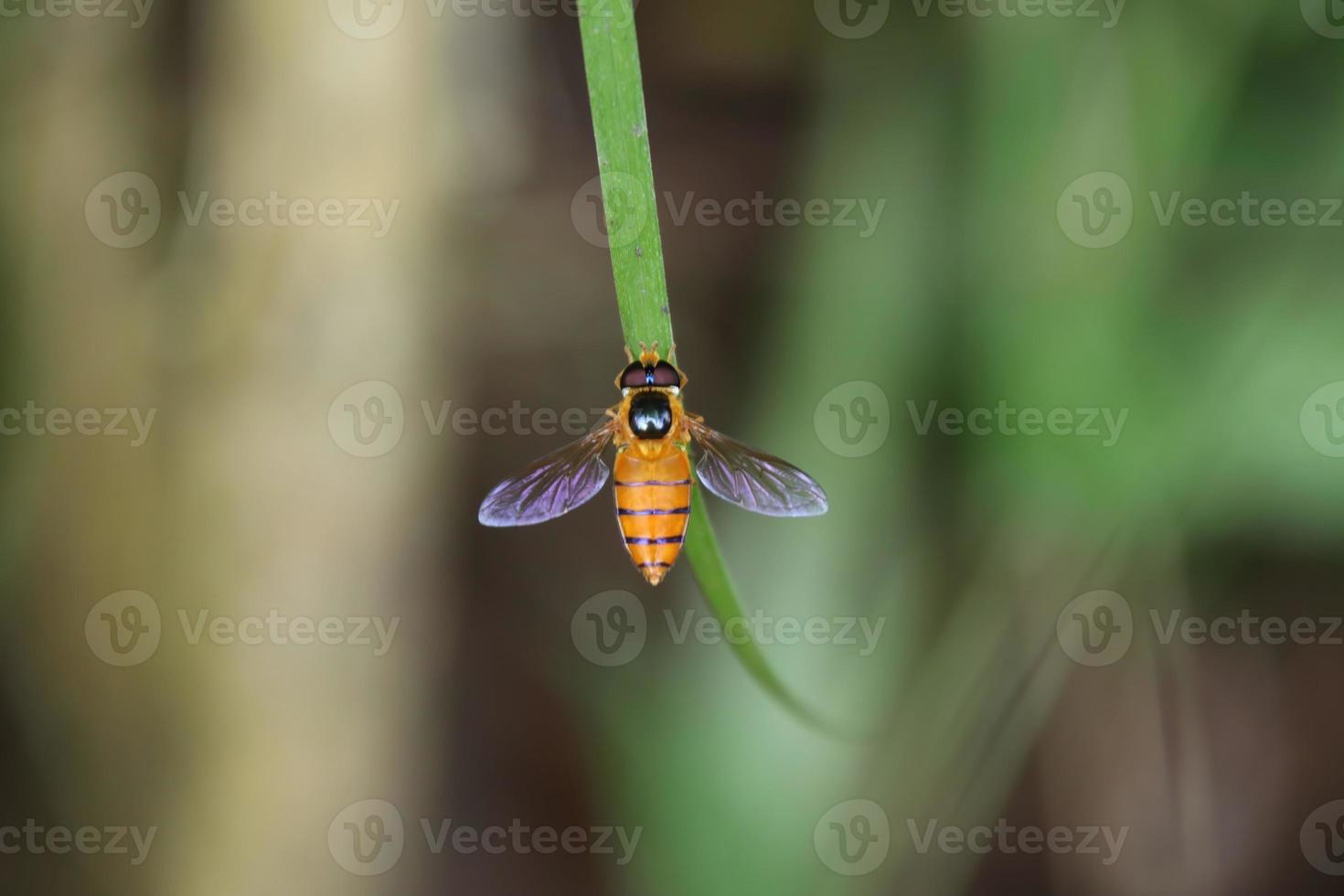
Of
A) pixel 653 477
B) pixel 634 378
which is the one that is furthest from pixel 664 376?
pixel 653 477

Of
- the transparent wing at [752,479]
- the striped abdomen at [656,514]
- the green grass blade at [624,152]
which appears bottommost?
the striped abdomen at [656,514]

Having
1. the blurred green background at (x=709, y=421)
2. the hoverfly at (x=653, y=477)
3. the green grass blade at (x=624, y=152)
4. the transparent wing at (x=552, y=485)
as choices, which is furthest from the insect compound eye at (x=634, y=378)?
the green grass blade at (x=624, y=152)

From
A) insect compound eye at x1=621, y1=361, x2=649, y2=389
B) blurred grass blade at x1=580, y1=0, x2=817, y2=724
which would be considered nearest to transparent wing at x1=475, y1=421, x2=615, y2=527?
insect compound eye at x1=621, y1=361, x2=649, y2=389

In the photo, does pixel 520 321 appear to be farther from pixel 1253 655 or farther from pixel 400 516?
pixel 1253 655

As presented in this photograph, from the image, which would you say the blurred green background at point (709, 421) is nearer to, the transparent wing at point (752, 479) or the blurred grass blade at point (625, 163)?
the transparent wing at point (752, 479)

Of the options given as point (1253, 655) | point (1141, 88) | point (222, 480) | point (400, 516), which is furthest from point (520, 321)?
point (1253, 655)

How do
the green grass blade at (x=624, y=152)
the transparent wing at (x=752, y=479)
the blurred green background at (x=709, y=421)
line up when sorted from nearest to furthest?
the green grass blade at (x=624, y=152) < the transparent wing at (x=752, y=479) < the blurred green background at (x=709, y=421)

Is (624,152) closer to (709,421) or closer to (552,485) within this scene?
(552,485)

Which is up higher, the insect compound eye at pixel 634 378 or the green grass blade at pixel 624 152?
the green grass blade at pixel 624 152
